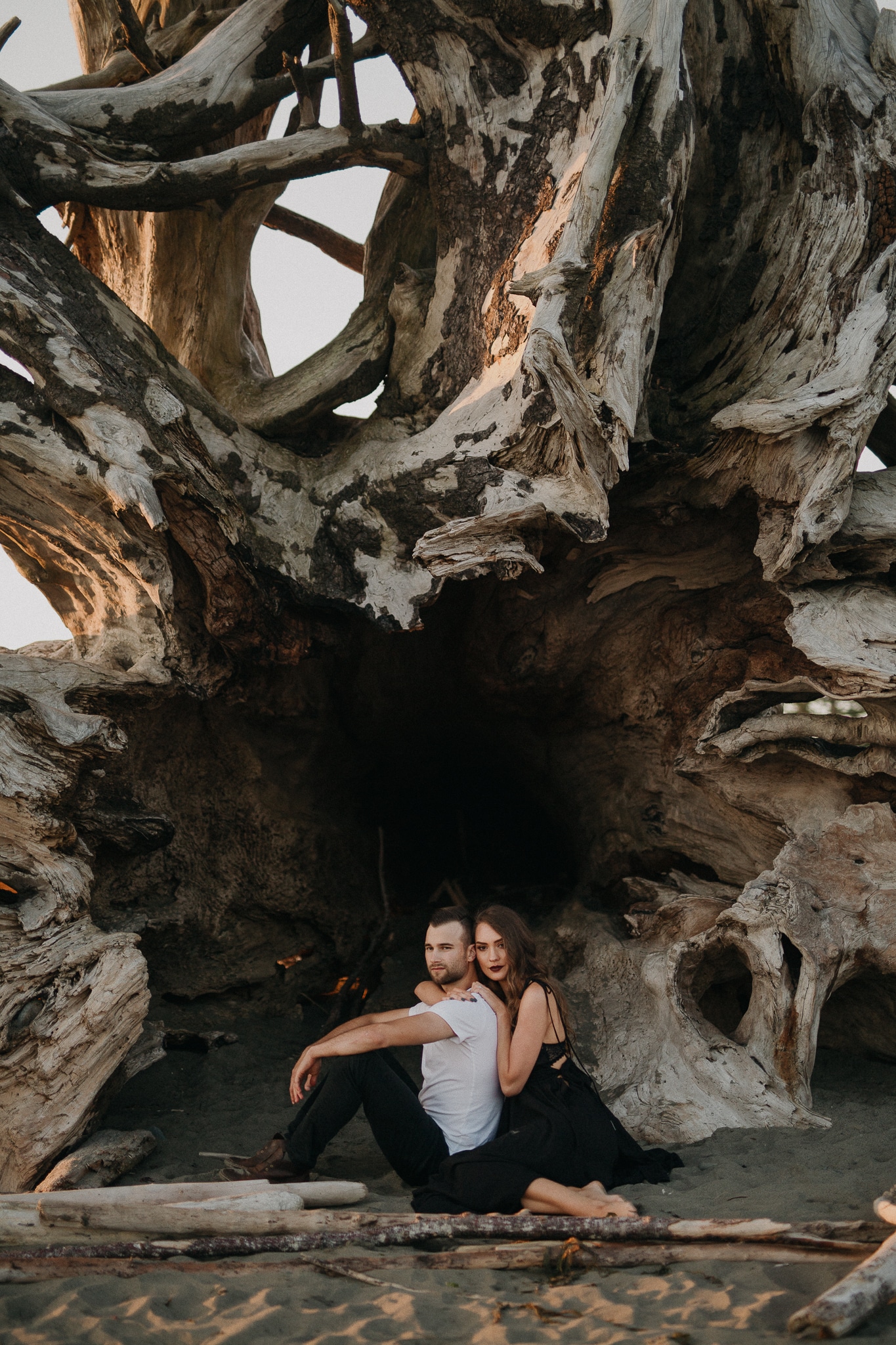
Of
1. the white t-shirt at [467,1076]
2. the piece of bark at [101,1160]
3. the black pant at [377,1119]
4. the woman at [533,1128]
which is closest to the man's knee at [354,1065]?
the black pant at [377,1119]

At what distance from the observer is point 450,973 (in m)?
3.39

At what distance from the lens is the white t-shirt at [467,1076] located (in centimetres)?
318

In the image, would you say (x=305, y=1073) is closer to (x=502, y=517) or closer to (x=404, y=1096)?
(x=404, y=1096)

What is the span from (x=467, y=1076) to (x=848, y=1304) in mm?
1575

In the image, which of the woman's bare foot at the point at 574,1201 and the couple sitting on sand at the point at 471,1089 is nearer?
the woman's bare foot at the point at 574,1201

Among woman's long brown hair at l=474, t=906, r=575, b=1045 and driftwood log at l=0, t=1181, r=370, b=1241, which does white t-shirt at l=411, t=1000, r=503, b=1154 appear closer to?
woman's long brown hair at l=474, t=906, r=575, b=1045

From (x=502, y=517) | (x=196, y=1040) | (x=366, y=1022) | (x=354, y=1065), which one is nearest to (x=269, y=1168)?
(x=354, y=1065)

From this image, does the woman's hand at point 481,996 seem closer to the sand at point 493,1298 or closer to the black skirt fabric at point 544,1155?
the black skirt fabric at point 544,1155

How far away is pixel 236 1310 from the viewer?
206cm

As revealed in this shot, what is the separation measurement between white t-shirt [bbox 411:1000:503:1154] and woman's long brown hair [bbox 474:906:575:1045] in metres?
0.11

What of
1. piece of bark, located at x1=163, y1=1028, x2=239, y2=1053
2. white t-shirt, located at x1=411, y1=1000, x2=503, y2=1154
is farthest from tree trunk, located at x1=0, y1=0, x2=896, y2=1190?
white t-shirt, located at x1=411, y1=1000, x2=503, y2=1154

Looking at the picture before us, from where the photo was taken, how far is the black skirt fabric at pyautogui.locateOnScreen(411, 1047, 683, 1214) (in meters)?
2.85

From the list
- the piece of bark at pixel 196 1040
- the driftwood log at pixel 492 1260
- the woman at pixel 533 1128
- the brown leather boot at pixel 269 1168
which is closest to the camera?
the driftwood log at pixel 492 1260

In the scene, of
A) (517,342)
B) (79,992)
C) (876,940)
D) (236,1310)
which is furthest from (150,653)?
(876,940)
